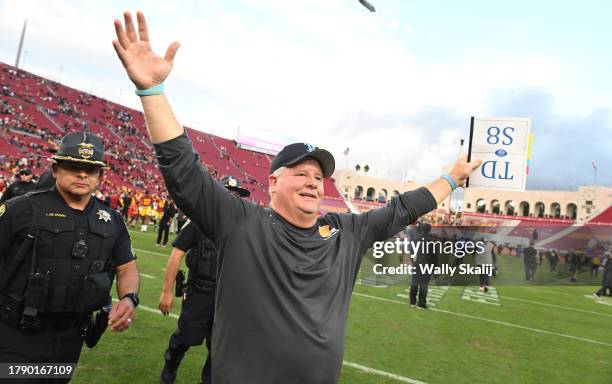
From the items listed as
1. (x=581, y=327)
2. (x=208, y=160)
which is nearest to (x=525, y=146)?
(x=581, y=327)

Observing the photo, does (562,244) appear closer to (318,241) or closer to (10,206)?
(318,241)

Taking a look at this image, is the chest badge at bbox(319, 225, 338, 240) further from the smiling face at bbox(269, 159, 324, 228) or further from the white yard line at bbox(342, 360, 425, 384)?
the white yard line at bbox(342, 360, 425, 384)

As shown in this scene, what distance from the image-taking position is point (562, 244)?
360 inches

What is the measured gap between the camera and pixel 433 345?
6.23 metres

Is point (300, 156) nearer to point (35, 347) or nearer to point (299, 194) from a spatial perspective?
point (299, 194)

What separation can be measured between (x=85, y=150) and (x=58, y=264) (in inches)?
29.3

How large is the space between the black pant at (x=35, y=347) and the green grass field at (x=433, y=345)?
1759 millimetres

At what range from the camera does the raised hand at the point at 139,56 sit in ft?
4.88

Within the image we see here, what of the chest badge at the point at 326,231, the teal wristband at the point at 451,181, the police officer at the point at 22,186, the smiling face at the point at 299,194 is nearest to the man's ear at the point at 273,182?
the smiling face at the point at 299,194

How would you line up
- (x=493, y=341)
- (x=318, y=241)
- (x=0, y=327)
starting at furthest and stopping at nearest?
(x=493, y=341) < (x=0, y=327) < (x=318, y=241)

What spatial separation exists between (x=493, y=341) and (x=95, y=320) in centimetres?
648

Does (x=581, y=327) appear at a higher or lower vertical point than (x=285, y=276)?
lower

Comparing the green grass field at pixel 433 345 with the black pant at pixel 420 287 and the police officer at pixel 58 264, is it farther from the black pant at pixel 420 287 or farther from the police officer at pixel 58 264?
the police officer at pixel 58 264

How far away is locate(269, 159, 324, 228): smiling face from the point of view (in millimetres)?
1858
